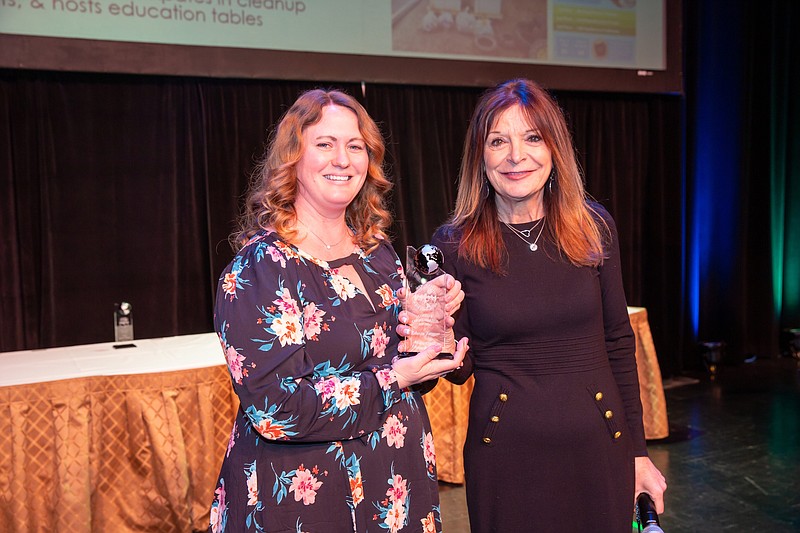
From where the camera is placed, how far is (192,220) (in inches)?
190

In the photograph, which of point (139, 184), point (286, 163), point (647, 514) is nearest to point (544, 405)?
point (647, 514)

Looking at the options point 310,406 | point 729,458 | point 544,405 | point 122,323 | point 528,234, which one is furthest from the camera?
point 729,458

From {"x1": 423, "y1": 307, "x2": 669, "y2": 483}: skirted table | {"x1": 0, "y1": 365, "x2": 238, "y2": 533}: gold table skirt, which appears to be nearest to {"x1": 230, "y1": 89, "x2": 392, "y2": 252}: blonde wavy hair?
{"x1": 0, "y1": 365, "x2": 238, "y2": 533}: gold table skirt

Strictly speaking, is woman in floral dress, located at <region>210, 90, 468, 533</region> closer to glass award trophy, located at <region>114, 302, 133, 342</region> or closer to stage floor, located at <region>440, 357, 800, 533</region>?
stage floor, located at <region>440, 357, 800, 533</region>

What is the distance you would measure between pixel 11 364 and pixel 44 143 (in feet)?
5.67

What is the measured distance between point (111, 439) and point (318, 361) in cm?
193

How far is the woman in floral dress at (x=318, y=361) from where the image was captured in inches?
56.8

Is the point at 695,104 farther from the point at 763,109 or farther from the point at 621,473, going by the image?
the point at 621,473

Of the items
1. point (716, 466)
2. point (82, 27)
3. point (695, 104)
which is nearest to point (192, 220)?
point (82, 27)

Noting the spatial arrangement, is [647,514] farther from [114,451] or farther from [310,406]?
[114,451]

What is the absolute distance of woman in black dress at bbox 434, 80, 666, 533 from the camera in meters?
1.72

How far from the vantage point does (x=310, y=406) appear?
56.3 inches

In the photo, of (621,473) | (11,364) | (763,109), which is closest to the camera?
(621,473)

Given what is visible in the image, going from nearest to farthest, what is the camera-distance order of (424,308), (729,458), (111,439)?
(424,308), (111,439), (729,458)
